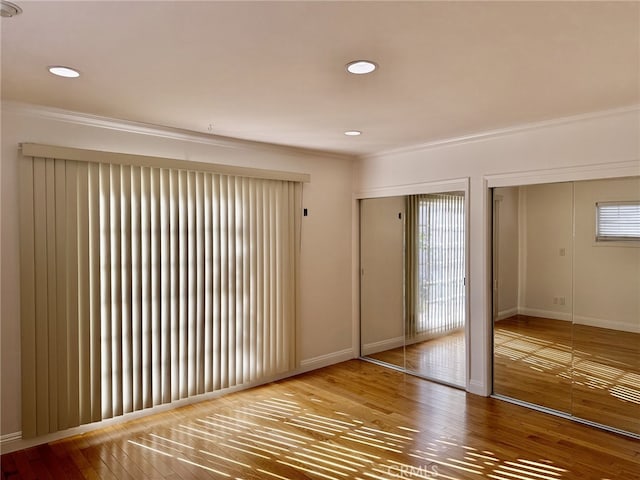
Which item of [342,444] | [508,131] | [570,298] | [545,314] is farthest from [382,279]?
[342,444]

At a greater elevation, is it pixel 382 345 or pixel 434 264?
pixel 434 264

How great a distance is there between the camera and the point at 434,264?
455 centimetres

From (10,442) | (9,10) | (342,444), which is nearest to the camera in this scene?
(9,10)

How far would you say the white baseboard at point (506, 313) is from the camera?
393 centimetres

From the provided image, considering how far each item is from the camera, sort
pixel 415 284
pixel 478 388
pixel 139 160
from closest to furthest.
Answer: pixel 139 160, pixel 478 388, pixel 415 284

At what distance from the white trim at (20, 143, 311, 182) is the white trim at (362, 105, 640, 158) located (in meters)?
1.30

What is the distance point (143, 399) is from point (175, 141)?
2274mm

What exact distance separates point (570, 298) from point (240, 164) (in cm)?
327

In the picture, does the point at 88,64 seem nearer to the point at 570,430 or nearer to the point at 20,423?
the point at 20,423

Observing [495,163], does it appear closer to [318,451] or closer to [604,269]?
[604,269]

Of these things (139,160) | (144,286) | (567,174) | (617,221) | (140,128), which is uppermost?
(140,128)

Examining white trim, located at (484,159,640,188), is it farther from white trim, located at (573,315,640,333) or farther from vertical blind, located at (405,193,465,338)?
white trim, located at (573,315,640,333)

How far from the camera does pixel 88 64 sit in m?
2.31

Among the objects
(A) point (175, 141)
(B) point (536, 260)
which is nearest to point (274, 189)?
(A) point (175, 141)
